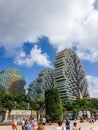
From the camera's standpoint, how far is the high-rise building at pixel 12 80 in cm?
18075

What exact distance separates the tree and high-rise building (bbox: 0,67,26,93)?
404 ft

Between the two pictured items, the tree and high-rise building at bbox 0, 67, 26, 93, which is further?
high-rise building at bbox 0, 67, 26, 93

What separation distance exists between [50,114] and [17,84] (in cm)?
12841

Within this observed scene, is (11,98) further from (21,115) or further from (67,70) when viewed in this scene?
(67,70)

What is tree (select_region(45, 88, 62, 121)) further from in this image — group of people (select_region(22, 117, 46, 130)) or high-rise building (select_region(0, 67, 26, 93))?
high-rise building (select_region(0, 67, 26, 93))

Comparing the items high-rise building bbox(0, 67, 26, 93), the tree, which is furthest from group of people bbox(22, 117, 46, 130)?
high-rise building bbox(0, 67, 26, 93)

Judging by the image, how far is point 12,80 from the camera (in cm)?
18150

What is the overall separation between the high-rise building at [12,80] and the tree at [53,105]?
123 meters

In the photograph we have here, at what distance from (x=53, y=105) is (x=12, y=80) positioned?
129024 mm

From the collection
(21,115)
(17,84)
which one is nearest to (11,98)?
(21,115)

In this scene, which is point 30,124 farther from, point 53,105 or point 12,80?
point 12,80

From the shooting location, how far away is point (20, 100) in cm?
11594

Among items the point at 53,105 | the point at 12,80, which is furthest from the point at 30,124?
the point at 12,80

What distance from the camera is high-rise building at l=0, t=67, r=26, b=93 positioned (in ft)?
593
